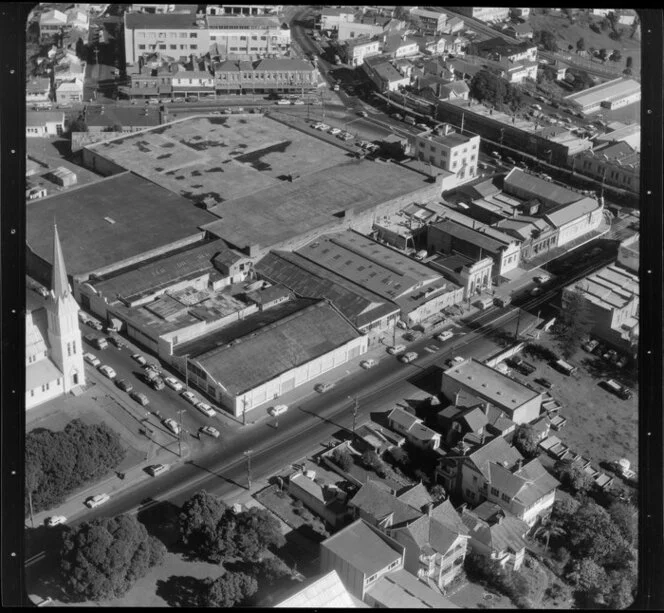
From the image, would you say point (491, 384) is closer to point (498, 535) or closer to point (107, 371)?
point (498, 535)

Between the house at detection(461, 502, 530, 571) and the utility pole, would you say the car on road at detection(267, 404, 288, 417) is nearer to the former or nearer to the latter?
the utility pole

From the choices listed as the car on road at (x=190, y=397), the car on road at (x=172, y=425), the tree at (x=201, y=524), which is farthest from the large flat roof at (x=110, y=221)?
the tree at (x=201, y=524)

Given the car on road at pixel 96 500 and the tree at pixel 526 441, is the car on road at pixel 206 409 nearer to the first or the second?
the car on road at pixel 96 500

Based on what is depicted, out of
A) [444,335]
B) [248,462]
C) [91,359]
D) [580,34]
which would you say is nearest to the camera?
[248,462]

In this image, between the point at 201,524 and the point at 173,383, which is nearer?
the point at 201,524

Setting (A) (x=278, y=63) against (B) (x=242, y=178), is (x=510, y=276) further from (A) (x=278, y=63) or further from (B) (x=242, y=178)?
(A) (x=278, y=63)

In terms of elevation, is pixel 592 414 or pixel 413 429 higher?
pixel 413 429

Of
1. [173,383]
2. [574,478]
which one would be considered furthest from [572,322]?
[173,383]
